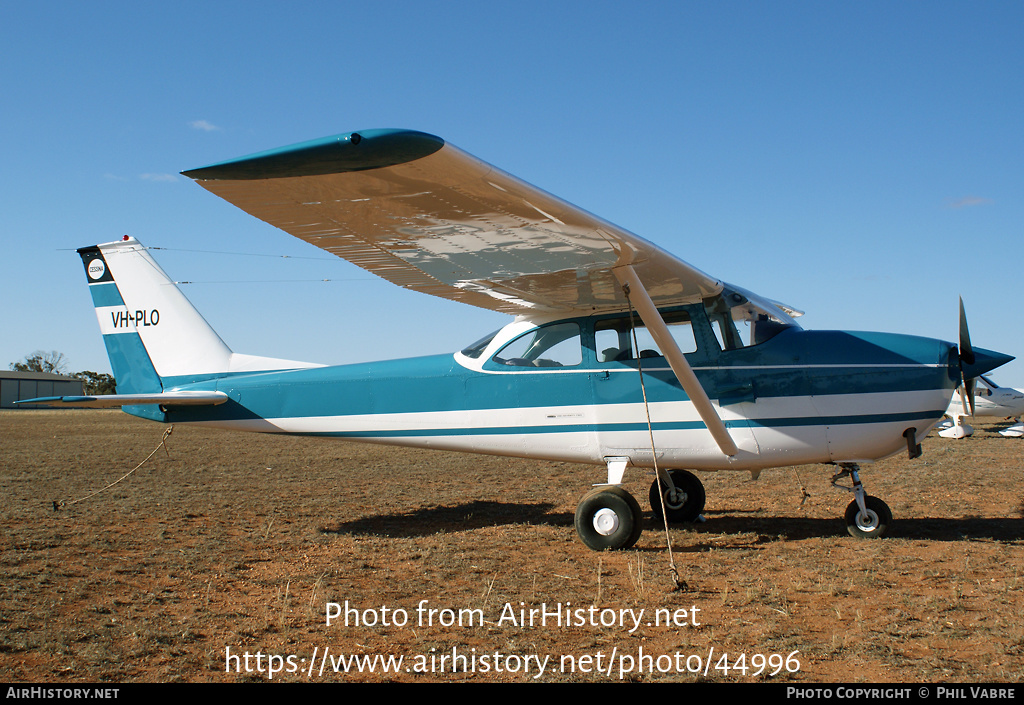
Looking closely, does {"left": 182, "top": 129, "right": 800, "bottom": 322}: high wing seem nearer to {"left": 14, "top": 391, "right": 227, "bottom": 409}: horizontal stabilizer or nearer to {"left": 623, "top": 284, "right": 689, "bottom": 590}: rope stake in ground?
{"left": 623, "top": 284, "right": 689, "bottom": 590}: rope stake in ground

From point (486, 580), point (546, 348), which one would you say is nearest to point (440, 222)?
point (486, 580)

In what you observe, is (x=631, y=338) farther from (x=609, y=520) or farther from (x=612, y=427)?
(x=609, y=520)

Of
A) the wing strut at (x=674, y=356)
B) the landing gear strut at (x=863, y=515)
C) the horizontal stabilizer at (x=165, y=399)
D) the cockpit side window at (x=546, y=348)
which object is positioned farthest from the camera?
the horizontal stabilizer at (x=165, y=399)

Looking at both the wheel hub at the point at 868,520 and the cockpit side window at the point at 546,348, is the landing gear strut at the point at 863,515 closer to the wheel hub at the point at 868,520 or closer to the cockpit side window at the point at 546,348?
the wheel hub at the point at 868,520

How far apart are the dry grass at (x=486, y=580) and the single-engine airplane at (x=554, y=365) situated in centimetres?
85

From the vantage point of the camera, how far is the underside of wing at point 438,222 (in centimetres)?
337

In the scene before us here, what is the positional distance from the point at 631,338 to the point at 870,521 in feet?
9.65

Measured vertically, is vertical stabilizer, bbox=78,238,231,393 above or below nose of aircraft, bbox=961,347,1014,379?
above

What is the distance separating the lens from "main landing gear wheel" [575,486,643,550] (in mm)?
6402

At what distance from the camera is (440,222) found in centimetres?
459

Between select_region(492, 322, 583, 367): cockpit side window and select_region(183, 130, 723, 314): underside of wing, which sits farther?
select_region(492, 322, 583, 367): cockpit side window

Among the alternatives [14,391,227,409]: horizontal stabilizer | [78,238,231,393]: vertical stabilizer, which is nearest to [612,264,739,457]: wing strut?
[14,391,227,409]: horizontal stabilizer

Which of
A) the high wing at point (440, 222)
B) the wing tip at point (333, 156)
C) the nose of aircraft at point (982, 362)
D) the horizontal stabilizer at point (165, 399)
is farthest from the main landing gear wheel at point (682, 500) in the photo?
the wing tip at point (333, 156)

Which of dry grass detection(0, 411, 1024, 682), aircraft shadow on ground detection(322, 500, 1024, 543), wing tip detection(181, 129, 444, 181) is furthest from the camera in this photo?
aircraft shadow on ground detection(322, 500, 1024, 543)
